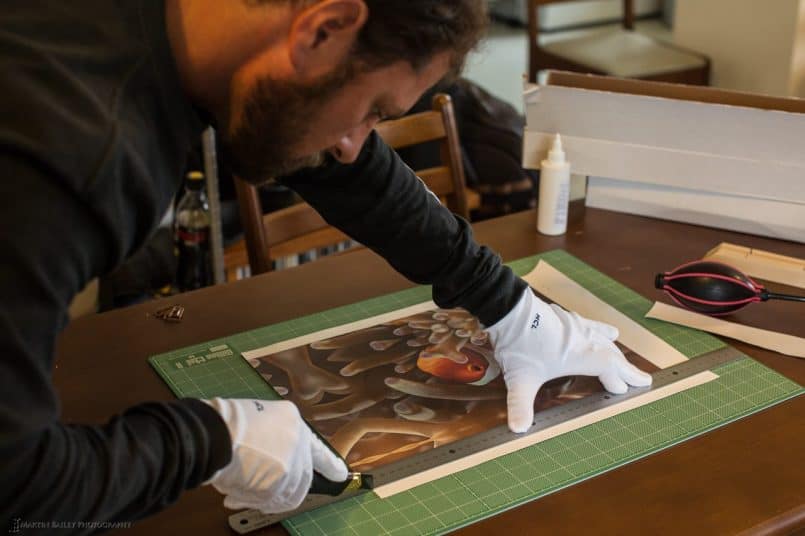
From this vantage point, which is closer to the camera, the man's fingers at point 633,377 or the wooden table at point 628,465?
the wooden table at point 628,465

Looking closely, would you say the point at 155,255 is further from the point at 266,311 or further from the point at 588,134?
the point at 588,134

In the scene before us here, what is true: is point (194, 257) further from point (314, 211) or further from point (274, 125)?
point (274, 125)

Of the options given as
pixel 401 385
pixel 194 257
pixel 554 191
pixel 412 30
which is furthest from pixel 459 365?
pixel 194 257

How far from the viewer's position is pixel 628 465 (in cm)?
109

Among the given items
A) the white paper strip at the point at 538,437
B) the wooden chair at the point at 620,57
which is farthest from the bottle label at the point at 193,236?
the wooden chair at the point at 620,57

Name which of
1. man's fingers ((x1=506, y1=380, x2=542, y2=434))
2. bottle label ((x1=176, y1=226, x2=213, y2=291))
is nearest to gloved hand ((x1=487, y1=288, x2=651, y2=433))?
man's fingers ((x1=506, y1=380, x2=542, y2=434))

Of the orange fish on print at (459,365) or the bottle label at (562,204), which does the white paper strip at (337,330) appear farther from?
the bottle label at (562,204)

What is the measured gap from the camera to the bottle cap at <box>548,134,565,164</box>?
63.2 inches

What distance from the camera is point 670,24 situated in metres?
5.33

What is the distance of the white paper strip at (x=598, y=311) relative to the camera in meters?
1.31

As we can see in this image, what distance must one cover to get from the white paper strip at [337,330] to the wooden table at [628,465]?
2.5 inches

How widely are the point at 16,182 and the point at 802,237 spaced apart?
4.02 feet

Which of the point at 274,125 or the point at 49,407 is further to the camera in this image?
the point at 274,125

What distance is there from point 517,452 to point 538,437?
0.13 ft
